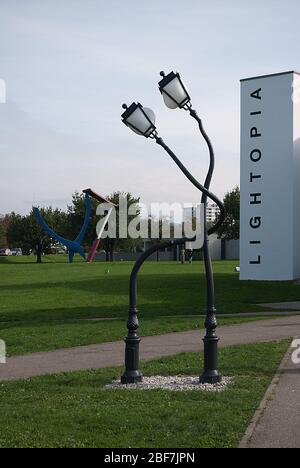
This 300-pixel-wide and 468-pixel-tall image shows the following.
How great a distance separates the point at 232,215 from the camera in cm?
8750

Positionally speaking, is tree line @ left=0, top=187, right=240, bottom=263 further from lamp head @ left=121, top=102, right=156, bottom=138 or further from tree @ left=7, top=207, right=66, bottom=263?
lamp head @ left=121, top=102, right=156, bottom=138

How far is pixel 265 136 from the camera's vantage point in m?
34.8

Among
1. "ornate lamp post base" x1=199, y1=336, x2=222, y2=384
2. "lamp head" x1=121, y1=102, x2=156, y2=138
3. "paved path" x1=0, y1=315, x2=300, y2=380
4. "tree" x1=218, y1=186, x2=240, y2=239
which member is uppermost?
"tree" x1=218, y1=186, x2=240, y2=239

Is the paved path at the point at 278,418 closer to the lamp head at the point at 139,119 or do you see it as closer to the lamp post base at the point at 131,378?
the lamp post base at the point at 131,378

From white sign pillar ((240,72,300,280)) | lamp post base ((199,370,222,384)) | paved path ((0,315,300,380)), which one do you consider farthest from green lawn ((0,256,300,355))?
lamp post base ((199,370,222,384))

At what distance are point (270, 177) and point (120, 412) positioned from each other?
94.9 feet

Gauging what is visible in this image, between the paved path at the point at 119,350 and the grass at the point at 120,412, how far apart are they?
0.89 metres

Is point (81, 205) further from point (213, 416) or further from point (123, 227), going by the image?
point (213, 416)

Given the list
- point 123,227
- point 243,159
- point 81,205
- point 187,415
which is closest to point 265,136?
point 243,159

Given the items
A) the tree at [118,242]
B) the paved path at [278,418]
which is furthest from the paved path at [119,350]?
the tree at [118,242]

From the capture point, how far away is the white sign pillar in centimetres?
3416

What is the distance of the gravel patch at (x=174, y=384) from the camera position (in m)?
8.39

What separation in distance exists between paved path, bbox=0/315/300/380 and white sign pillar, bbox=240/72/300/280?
1866cm
